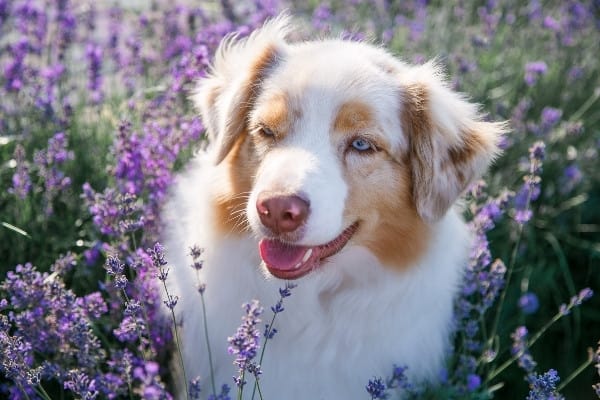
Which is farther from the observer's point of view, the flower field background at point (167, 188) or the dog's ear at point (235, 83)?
the dog's ear at point (235, 83)

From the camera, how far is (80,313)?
2332 millimetres

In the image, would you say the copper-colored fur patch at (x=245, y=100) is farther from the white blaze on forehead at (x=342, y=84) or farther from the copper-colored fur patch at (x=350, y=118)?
the copper-colored fur patch at (x=350, y=118)

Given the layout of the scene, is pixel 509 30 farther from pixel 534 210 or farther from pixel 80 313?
pixel 80 313

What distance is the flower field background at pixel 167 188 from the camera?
7.83 ft

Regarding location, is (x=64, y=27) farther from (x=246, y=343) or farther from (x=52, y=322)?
(x=246, y=343)

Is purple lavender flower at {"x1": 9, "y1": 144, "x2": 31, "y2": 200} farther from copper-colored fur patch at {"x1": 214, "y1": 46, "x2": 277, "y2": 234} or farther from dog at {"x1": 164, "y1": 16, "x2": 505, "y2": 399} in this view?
copper-colored fur patch at {"x1": 214, "y1": 46, "x2": 277, "y2": 234}

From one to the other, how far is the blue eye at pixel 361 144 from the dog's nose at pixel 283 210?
0.40 metres

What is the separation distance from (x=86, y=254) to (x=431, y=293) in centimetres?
140

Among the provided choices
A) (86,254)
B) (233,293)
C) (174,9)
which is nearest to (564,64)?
(174,9)

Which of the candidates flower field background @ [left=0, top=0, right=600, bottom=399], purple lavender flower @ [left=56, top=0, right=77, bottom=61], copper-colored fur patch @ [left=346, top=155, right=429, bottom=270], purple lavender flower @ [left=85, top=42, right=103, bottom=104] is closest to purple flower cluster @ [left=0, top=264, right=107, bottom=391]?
flower field background @ [left=0, top=0, right=600, bottom=399]

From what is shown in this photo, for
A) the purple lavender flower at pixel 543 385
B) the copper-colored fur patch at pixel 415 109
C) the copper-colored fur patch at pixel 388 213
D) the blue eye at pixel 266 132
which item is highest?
the blue eye at pixel 266 132

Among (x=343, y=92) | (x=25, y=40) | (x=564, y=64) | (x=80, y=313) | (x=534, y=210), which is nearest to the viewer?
(x=80, y=313)

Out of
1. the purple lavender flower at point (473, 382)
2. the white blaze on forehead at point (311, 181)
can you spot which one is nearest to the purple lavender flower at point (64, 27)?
the white blaze on forehead at point (311, 181)

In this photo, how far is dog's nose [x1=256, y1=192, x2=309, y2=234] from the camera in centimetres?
222
